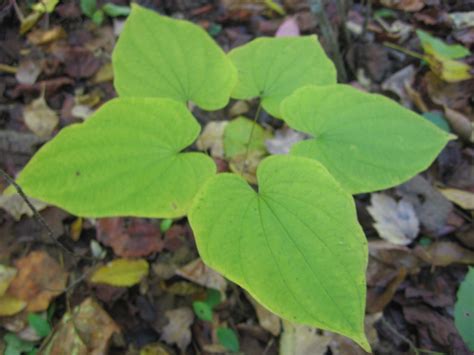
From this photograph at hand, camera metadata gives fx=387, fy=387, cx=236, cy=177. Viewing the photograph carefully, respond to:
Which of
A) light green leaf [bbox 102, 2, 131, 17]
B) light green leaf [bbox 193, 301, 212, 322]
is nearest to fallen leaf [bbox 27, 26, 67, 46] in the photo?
light green leaf [bbox 102, 2, 131, 17]

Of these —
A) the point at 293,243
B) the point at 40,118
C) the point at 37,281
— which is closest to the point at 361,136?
the point at 293,243

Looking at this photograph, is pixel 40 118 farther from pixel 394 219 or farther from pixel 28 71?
pixel 394 219

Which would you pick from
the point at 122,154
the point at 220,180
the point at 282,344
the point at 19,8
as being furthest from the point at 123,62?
the point at 19,8

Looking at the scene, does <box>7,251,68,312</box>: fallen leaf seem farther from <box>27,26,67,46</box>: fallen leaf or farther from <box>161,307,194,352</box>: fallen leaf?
<box>27,26,67,46</box>: fallen leaf

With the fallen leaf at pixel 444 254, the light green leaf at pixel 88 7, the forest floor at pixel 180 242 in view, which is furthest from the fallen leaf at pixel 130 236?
the light green leaf at pixel 88 7

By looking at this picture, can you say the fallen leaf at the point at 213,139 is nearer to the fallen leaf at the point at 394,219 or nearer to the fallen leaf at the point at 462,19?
the fallen leaf at the point at 394,219
